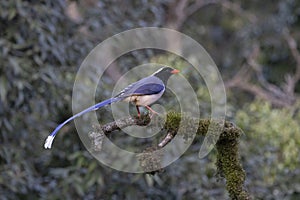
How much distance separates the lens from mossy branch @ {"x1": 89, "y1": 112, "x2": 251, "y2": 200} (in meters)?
3.06

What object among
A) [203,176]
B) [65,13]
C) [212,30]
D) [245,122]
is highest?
[65,13]

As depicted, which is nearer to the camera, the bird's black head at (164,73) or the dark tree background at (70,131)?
the bird's black head at (164,73)

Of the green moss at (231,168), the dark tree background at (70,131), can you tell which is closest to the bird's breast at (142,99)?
the green moss at (231,168)

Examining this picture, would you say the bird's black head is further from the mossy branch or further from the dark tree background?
the dark tree background

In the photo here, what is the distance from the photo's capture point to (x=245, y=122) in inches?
241

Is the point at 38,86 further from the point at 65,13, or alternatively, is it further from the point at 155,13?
the point at 155,13

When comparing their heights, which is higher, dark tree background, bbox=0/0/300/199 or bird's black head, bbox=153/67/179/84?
bird's black head, bbox=153/67/179/84

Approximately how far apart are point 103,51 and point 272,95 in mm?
2426

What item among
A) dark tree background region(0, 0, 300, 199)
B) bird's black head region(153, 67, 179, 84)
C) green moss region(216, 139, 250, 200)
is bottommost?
dark tree background region(0, 0, 300, 199)

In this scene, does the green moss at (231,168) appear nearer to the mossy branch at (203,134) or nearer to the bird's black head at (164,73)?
the mossy branch at (203,134)

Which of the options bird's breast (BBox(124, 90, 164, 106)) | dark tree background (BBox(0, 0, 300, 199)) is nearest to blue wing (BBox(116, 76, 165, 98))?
bird's breast (BBox(124, 90, 164, 106))

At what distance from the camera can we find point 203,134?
10.4ft

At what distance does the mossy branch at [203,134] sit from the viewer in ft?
10.0

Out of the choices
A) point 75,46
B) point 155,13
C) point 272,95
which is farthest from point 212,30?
point 75,46
